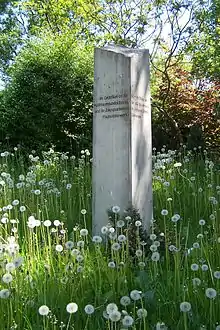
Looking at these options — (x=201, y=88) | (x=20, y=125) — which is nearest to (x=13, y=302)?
(x=20, y=125)

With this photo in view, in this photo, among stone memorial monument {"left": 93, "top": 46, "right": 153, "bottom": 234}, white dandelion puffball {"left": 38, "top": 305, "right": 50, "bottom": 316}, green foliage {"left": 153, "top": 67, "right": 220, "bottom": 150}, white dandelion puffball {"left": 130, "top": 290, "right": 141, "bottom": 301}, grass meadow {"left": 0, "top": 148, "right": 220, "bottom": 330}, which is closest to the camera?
white dandelion puffball {"left": 38, "top": 305, "right": 50, "bottom": 316}

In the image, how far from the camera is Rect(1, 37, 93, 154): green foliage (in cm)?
934

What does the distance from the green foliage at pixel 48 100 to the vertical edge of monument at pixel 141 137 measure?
16.2ft

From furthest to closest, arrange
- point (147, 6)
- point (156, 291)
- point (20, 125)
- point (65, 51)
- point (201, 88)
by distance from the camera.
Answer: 1. point (201, 88)
2. point (147, 6)
3. point (65, 51)
4. point (20, 125)
5. point (156, 291)

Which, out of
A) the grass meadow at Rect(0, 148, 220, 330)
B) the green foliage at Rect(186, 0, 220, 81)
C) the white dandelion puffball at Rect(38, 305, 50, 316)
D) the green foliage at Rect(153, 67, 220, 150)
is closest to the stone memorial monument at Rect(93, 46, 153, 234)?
the grass meadow at Rect(0, 148, 220, 330)

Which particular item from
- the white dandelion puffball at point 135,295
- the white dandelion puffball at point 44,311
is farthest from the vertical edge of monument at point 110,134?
the white dandelion puffball at point 44,311

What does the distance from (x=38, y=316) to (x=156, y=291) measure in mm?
694

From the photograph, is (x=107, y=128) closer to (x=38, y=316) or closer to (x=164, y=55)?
(x=38, y=316)

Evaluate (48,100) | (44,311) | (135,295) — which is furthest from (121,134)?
(48,100)

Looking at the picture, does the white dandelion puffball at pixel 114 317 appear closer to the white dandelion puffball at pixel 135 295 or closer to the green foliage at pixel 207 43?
the white dandelion puffball at pixel 135 295

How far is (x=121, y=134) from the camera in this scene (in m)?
4.34

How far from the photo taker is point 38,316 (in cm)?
236

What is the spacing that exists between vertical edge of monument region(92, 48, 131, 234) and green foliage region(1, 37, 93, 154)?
4.89 m

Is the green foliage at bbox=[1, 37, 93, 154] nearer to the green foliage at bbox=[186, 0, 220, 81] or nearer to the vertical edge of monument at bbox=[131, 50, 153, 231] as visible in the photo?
the green foliage at bbox=[186, 0, 220, 81]
